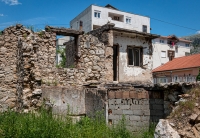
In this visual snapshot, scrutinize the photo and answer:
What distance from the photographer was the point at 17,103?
319 inches

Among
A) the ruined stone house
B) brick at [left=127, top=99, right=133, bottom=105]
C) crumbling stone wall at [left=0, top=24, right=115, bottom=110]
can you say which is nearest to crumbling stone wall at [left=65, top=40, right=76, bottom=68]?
crumbling stone wall at [left=0, top=24, right=115, bottom=110]

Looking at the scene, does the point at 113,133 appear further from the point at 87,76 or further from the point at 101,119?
the point at 87,76

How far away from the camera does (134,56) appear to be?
1653cm

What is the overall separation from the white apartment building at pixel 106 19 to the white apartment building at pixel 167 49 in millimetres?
3891

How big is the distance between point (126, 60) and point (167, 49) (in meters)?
23.2

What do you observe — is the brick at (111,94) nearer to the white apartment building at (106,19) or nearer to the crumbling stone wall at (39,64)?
the crumbling stone wall at (39,64)

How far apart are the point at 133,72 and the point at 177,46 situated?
1056 inches

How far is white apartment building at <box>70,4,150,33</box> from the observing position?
98.8 feet

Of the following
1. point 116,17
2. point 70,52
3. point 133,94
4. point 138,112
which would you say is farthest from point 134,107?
point 116,17

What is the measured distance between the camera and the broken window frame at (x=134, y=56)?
636 inches

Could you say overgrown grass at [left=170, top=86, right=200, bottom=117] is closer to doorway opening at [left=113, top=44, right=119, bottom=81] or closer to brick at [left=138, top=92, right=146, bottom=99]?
brick at [left=138, top=92, right=146, bottom=99]

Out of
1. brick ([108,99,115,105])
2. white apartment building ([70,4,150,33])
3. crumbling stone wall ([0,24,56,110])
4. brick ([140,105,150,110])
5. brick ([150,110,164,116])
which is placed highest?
white apartment building ([70,4,150,33])

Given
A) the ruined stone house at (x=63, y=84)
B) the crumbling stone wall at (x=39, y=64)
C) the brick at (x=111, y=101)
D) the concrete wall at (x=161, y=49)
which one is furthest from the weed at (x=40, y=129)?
the concrete wall at (x=161, y=49)

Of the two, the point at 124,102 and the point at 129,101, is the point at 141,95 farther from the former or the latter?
the point at 124,102
